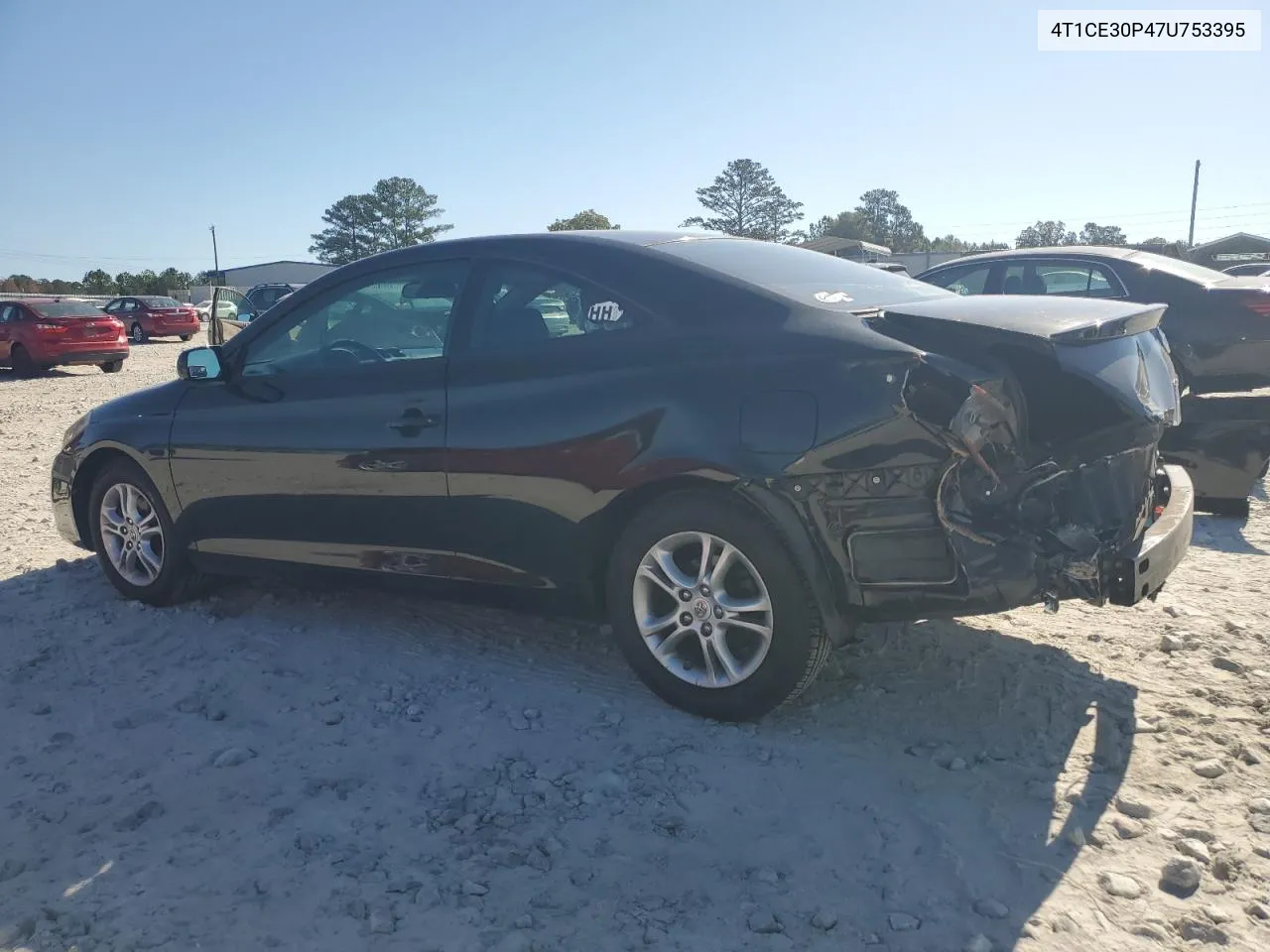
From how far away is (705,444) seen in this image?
130 inches

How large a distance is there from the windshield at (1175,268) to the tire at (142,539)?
7.35 metres

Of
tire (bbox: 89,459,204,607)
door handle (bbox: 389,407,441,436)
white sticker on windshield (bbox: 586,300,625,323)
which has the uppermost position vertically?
white sticker on windshield (bbox: 586,300,625,323)

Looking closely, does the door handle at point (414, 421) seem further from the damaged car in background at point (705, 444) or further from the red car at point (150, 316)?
the red car at point (150, 316)

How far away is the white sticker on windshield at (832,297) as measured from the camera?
3.52 metres

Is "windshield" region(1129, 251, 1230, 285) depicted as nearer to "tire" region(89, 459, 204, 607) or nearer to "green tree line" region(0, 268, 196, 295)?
"tire" region(89, 459, 204, 607)

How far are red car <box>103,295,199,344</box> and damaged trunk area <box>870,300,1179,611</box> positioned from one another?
30.7 m

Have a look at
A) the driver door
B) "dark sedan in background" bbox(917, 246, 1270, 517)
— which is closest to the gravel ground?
the driver door

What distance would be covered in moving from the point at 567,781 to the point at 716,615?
717 millimetres

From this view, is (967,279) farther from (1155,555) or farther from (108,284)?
(108,284)

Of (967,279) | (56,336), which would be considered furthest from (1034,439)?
(56,336)

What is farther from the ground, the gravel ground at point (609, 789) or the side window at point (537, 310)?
the side window at point (537, 310)

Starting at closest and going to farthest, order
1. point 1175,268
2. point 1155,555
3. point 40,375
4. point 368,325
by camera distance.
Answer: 1. point 1155,555
2. point 368,325
3. point 1175,268
4. point 40,375

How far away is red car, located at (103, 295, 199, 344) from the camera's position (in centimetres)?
2984

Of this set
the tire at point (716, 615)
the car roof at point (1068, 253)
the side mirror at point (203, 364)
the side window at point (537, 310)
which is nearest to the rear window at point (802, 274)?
the side window at point (537, 310)
